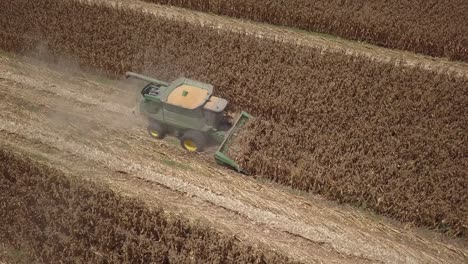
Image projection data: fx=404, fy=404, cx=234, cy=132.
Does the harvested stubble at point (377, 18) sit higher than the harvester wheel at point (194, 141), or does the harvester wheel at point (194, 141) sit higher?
the harvested stubble at point (377, 18)

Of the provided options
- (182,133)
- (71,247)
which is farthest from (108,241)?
(182,133)

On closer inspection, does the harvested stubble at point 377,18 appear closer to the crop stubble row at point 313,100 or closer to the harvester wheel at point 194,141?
the crop stubble row at point 313,100

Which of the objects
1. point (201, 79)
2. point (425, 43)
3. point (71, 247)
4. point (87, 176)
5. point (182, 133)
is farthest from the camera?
point (425, 43)

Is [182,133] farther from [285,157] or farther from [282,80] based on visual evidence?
[282,80]

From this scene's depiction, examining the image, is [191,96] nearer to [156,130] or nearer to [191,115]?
[191,115]

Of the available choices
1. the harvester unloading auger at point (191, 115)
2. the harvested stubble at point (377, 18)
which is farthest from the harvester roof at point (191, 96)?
the harvested stubble at point (377, 18)
